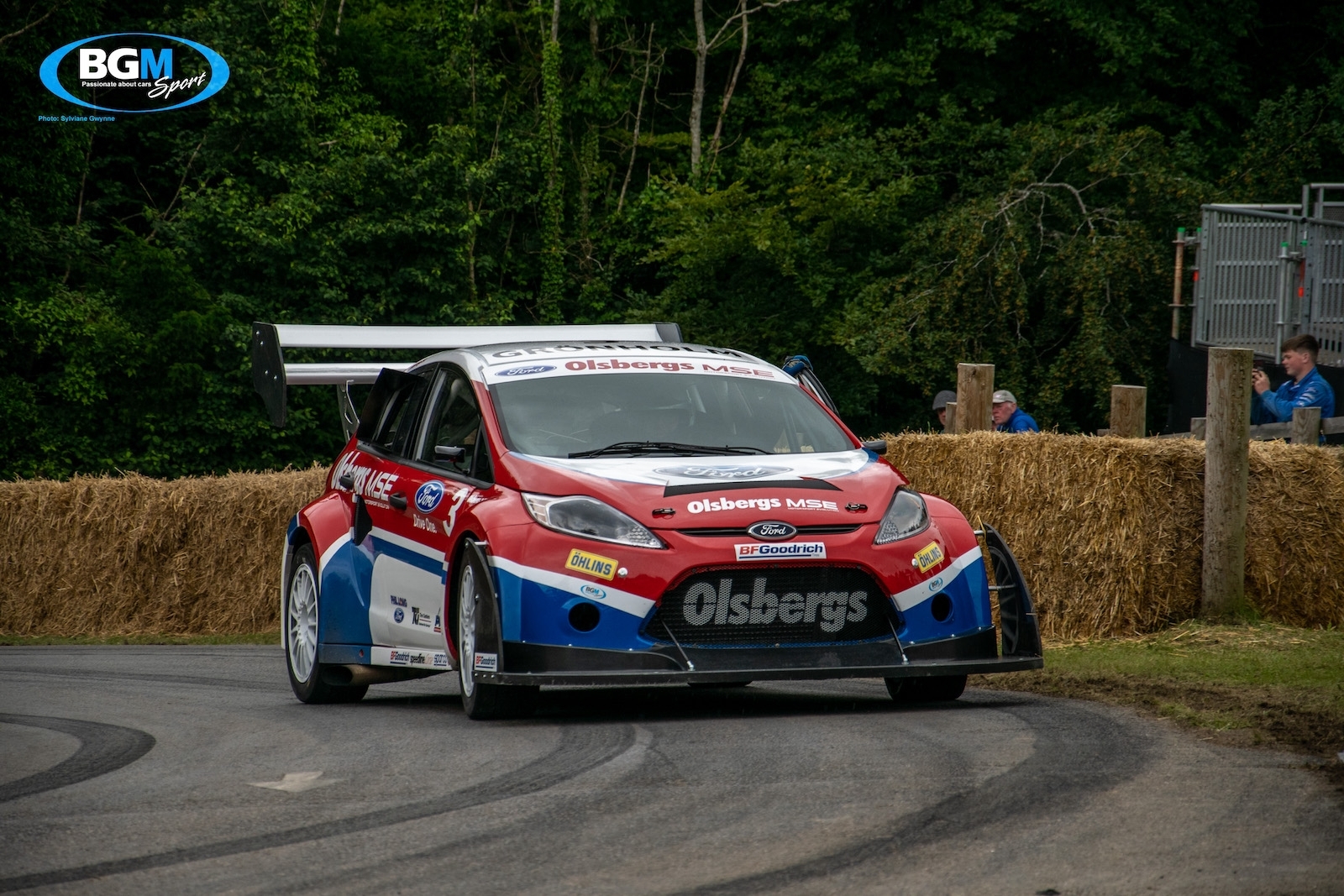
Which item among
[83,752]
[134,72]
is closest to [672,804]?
[83,752]

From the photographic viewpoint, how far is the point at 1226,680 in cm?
927

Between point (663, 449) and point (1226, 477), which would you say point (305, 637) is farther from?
point (1226, 477)

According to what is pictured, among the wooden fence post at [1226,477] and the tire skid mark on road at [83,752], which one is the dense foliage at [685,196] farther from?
the tire skid mark on road at [83,752]

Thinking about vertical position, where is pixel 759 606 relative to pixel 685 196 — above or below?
below

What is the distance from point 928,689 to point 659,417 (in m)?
1.86

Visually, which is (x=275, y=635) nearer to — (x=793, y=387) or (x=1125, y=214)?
(x=793, y=387)

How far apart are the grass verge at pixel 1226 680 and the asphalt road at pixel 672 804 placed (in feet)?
0.89

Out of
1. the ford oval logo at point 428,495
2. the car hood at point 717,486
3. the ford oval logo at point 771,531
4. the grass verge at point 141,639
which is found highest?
the car hood at point 717,486

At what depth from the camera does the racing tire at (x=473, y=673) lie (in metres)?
8.15

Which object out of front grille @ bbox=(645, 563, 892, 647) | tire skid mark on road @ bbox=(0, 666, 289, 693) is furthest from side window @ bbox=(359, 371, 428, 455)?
front grille @ bbox=(645, 563, 892, 647)

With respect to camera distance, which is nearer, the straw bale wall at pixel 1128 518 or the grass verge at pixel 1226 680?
the grass verge at pixel 1226 680

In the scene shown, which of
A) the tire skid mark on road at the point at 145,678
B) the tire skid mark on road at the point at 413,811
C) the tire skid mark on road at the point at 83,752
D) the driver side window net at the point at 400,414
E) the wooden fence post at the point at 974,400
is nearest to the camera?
the tire skid mark on road at the point at 413,811

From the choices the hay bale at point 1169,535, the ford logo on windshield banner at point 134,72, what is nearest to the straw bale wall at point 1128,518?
the hay bale at point 1169,535

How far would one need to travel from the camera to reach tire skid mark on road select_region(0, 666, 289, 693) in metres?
11.7
